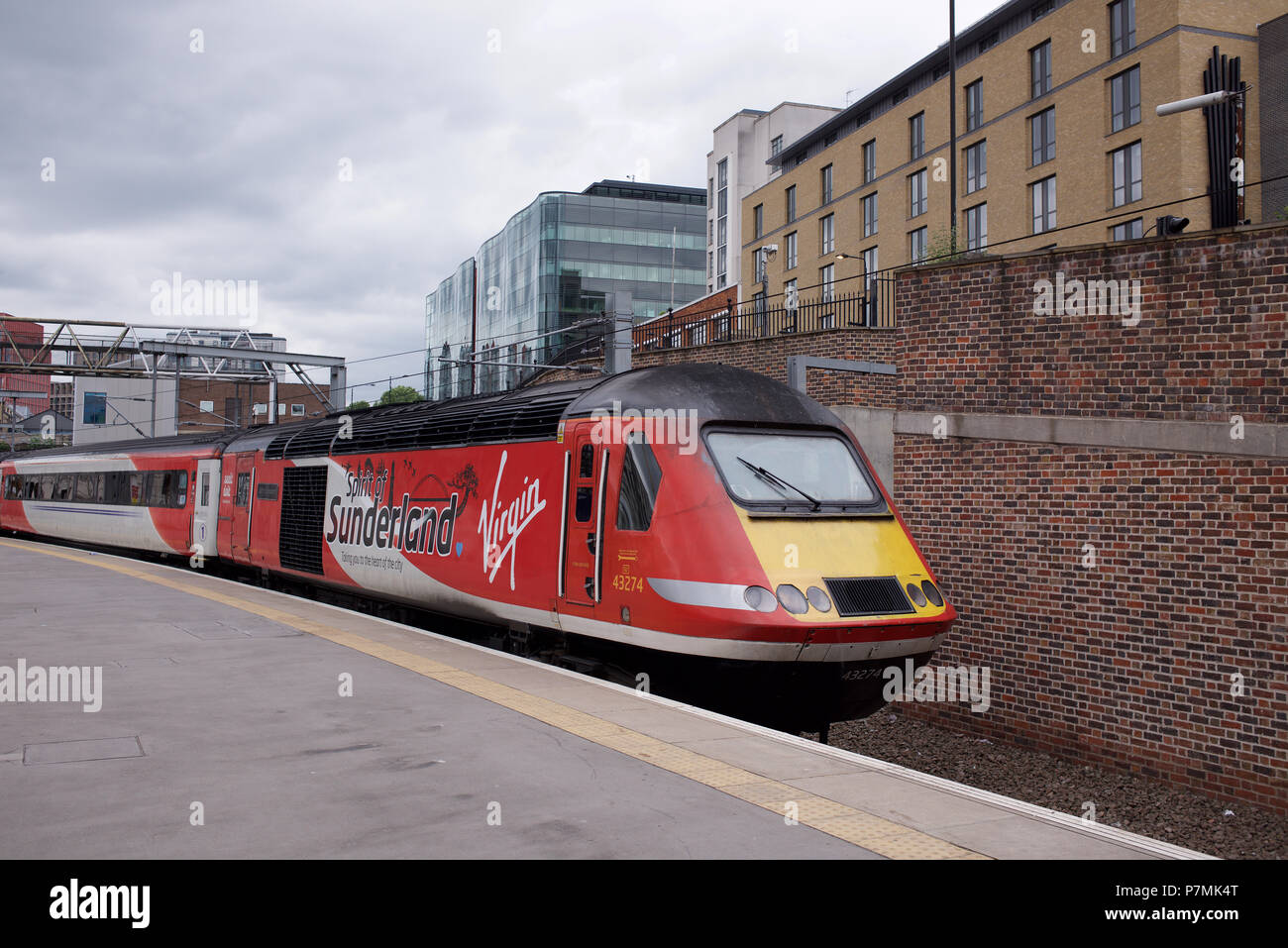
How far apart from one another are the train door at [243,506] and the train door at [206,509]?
Result: 135 centimetres

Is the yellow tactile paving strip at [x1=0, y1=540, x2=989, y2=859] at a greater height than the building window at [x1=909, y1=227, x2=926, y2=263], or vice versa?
the building window at [x1=909, y1=227, x2=926, y2=263]

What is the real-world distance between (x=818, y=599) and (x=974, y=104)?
38.1 m

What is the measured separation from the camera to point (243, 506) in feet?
70.3

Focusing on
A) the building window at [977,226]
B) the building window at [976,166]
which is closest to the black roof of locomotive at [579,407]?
the building window at [977,226]

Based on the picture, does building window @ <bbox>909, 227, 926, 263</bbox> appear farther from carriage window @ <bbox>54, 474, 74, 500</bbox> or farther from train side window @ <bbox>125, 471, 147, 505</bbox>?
carriage window @ <bbox>54, 474, 74, 500</bbox>

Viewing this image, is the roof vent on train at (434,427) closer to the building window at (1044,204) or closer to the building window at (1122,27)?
the building window at (1044,204)

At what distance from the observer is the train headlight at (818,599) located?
29.0 ft

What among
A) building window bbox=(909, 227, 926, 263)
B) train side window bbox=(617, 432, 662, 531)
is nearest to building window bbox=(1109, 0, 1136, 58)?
building window bbox=(909, 227, 926, 263)

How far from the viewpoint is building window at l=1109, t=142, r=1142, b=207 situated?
32844 millimetres

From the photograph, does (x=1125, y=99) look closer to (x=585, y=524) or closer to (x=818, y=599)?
(x=585, y=524)

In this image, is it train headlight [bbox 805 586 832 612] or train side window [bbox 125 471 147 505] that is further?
train side window [bbox 125 471 147 505]

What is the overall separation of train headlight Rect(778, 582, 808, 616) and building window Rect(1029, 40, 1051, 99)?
34.3m

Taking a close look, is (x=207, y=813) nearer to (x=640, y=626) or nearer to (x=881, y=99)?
(x=640, y=626)
